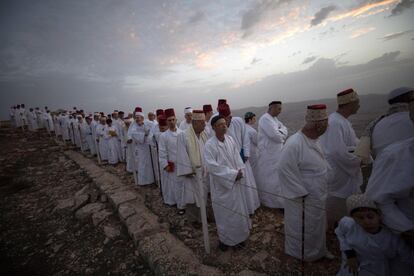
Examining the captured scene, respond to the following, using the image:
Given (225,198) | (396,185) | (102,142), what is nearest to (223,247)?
(225,198)

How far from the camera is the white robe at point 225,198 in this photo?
10.3ft

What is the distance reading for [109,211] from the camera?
496cm

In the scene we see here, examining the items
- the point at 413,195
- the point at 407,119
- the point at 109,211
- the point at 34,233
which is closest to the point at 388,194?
the point at 413,195

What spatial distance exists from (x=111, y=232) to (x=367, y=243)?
13.9 feet

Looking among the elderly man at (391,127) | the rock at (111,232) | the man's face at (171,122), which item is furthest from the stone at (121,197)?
the elderly man at (391,127)

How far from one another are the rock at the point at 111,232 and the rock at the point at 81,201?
65.7 inches

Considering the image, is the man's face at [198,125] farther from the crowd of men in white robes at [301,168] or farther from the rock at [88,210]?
the rock at [88,210]

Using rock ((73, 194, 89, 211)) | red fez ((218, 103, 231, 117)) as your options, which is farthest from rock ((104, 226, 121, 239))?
red fez ((218, 103, 231, 117))

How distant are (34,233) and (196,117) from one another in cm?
451

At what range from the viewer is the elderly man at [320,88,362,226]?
10.5 ft

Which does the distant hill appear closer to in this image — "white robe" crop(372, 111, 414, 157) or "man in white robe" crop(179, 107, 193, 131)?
"man in white robe" crop(179, 107, 193, 131)

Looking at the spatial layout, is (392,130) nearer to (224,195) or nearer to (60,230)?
(224,195)

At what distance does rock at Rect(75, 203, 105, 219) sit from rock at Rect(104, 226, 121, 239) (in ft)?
3.11

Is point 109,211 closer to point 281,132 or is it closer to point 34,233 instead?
point 34,233
